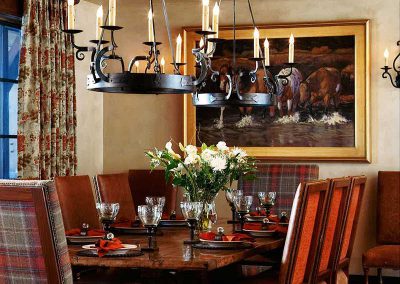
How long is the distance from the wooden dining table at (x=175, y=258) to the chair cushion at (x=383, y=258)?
2.39 metres

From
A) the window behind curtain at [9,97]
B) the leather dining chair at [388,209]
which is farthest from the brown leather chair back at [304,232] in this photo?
the window behind curtain at [9,97]

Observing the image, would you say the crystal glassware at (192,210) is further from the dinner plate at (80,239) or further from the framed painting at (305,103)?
the framed painting at (305,103)

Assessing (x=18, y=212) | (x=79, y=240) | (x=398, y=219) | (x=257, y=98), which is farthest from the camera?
(x=398, y=219)

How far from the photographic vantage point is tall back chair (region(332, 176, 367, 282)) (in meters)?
4.73

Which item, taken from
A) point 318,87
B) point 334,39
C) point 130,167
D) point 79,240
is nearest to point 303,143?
point 318,87

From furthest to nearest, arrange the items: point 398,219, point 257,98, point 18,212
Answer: point 398,219
point 257,98
point 18,212

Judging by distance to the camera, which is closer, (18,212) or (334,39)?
(18,212)

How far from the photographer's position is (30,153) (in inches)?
249

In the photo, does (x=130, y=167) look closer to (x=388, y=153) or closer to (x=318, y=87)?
(x=318, y=87)

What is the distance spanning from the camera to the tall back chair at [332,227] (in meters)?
4.31

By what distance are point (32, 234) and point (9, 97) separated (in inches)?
149

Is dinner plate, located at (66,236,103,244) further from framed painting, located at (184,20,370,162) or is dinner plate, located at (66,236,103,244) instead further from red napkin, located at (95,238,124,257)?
framed painting, located at (184,20,370,162)

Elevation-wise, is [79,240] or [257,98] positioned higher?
[257,98]

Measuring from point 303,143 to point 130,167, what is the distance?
1.69 meters
